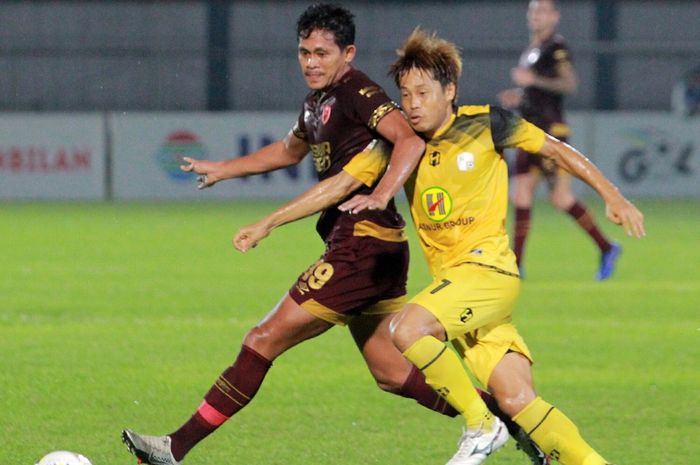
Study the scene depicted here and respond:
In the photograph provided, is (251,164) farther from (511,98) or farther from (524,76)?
(524,76)

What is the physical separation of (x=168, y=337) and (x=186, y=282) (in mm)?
3293

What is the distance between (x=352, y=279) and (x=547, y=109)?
8.14 metres

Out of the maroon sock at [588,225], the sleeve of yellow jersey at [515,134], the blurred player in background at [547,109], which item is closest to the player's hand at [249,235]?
the sleeve of yellow jersey at [515,134]

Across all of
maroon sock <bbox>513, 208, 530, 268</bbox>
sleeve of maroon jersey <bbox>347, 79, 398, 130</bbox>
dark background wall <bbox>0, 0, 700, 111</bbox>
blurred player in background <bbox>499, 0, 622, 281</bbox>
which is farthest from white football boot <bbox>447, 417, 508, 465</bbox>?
dark background wall <bbox>0, 0, 700, 111</bbox>

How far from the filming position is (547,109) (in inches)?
546

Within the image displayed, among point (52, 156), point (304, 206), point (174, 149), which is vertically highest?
point (304, 206)

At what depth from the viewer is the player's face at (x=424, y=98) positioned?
19.2 ft

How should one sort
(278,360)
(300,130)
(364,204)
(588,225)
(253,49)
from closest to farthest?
(364,204) < (300,130) < (278,360) < (588,225) < (253,49)

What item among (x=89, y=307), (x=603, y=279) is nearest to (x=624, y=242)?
(x=603, y=279)

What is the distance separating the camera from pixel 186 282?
43.9 ft

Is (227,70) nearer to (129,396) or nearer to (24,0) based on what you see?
(24,0)

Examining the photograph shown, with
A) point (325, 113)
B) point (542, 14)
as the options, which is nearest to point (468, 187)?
point (325, 113)

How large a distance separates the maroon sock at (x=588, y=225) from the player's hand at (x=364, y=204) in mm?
7843

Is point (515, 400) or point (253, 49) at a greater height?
point (515, 400)
